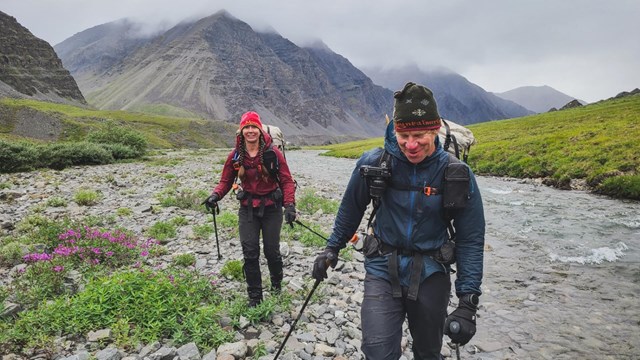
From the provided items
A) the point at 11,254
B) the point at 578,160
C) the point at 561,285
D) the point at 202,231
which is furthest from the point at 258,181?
the point at 578,160

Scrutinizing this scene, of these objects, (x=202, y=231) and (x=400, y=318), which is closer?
(x=400, y=318)

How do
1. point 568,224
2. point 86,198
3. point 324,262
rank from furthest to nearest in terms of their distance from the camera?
point 568,224
point 86,198
point 324,262

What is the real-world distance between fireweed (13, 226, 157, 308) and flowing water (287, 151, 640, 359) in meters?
8.18

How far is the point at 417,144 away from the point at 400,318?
2.02 meters

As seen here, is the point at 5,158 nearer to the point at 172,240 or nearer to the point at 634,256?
the point at 172,240

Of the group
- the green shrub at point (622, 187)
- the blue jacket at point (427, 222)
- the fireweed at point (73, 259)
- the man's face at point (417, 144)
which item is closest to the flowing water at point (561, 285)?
the green shrub at point (622, 187)

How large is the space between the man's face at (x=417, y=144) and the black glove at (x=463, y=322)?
163 centimetres

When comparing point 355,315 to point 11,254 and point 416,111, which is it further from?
point 11,254

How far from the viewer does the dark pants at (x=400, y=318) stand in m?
4.28

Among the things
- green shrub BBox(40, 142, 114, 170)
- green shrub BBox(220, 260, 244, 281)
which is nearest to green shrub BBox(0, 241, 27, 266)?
green shrub BBox(220, 260, 244, 281)

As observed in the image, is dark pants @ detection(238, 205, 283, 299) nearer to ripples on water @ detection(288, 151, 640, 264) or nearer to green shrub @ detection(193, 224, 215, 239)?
green shrub @ detection(193, 224, 215, 239)

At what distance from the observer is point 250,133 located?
306 inches

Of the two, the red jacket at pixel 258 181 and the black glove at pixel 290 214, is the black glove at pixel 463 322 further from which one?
the red jacket at pixel 258 181

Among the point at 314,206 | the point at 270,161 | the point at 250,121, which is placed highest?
the point at 250,121
